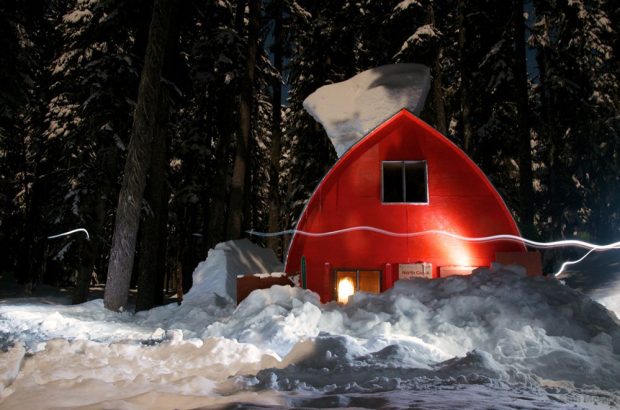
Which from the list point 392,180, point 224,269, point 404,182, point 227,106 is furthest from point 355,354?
point 227,106

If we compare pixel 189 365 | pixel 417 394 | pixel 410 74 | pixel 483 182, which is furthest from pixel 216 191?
pixel 417 394

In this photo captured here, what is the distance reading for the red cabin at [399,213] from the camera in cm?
1209

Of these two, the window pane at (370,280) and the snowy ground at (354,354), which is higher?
the window pane at (370,280)

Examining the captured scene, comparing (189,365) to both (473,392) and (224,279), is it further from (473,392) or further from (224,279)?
(224,279)

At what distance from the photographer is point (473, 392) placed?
4523 millimetres

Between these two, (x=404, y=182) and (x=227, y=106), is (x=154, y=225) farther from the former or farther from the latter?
(x=404, y=182)

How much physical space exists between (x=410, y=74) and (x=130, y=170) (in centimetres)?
907

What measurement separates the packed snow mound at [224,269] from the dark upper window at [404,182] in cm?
Answer: 471

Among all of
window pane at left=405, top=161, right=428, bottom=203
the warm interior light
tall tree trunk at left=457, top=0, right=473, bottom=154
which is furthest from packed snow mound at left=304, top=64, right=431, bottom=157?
the warm interior light

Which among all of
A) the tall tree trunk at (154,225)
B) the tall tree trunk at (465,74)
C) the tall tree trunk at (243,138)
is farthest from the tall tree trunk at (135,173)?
the tall tree trunk at (465,74)

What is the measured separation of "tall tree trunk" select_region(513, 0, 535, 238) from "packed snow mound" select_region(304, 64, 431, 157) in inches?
110

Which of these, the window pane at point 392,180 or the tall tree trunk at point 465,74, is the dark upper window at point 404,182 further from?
the tall tree trunk at point 465,74

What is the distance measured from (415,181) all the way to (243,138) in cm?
612

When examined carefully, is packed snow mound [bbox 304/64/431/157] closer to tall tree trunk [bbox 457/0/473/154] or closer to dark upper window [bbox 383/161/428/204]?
dark upper window [bbox 383/161/428/204]
